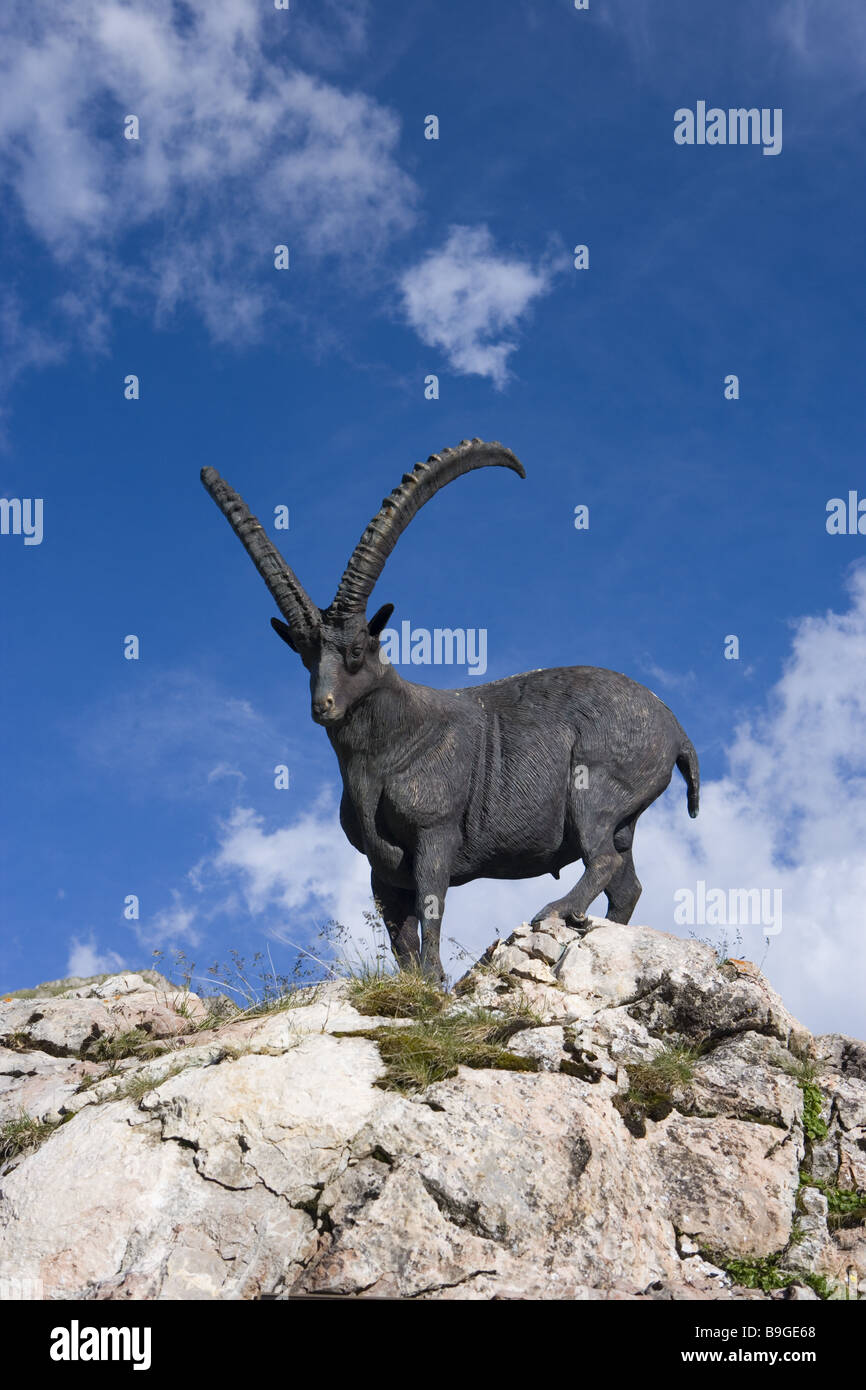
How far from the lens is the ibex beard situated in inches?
434

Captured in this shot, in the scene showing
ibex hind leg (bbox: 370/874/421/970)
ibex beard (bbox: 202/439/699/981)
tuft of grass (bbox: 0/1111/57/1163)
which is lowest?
tuft of grass (bbox: 0/1111/57/1163)

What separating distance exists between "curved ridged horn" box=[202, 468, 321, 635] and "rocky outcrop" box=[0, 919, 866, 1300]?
352 cm

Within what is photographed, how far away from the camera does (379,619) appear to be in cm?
1096

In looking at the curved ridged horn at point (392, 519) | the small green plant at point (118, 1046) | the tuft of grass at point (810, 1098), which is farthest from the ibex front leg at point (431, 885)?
the tuft of grass at point (810, 1098)

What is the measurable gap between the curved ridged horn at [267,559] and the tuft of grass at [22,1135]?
4.89 meters

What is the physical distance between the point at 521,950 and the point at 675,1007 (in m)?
1.51

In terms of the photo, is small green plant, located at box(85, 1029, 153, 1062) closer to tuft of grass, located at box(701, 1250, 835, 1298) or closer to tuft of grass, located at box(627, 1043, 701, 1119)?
tuft of grass, located at box(627, 1043, 701, 1119)

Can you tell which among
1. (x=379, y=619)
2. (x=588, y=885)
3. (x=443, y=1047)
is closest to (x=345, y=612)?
(x=379, y=619)

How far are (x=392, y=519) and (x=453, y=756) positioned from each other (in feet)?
8.23

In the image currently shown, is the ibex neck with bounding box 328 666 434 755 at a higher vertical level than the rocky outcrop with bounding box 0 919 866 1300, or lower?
higher

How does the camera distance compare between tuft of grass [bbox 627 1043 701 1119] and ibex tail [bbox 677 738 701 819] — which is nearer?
tuft of grass [bbox 627 1043 701 1119]

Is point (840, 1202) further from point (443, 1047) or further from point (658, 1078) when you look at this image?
point (443, 1047)

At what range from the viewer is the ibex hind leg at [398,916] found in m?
11.6

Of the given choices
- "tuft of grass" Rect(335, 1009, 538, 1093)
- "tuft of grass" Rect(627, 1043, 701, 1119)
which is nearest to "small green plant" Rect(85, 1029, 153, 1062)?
"tuft of grass" Rect(335, 1009, 538, 1093)
